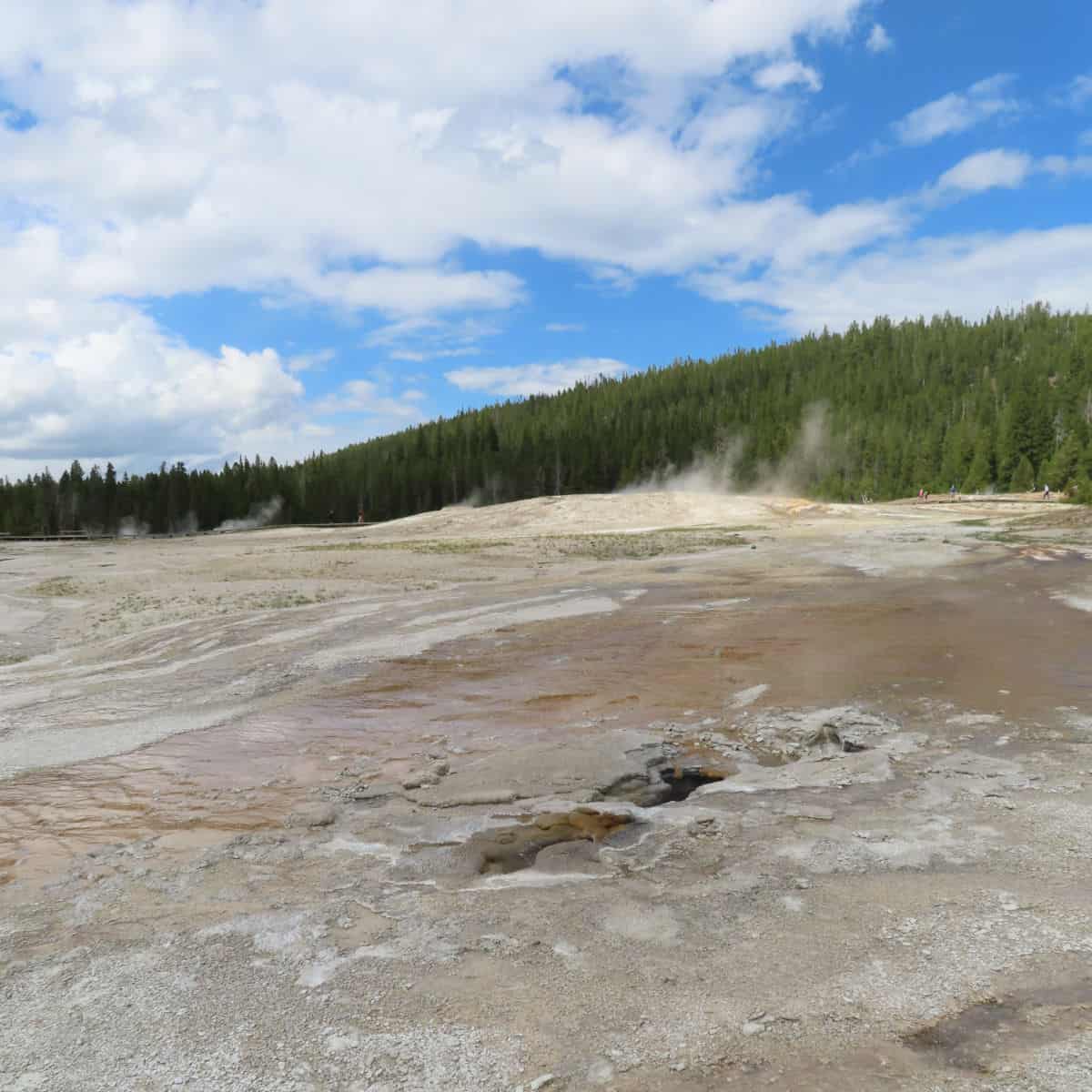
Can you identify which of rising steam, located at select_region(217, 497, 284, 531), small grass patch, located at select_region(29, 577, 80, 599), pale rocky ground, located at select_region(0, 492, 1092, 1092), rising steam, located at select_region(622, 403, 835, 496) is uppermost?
rising steam, located at select_region(622, 403, 835, 496)

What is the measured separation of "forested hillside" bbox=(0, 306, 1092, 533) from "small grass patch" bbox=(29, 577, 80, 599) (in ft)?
265

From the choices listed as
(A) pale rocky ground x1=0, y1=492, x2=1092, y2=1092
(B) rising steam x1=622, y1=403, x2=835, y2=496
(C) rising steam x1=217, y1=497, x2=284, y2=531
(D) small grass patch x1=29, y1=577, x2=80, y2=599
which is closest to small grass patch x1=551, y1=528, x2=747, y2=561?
(D) small grass patch x1=29, y1=577, x2=80, y2=599

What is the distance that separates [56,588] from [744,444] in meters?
105

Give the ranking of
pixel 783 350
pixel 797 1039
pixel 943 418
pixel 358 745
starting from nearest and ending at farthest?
pixel 797 1039 < pixel 358 745 < pixel 943 418 < pixel 783 350

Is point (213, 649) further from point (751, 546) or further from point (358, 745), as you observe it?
point (751, 546)

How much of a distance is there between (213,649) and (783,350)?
156797 millimetres

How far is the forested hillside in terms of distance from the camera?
9794 cm

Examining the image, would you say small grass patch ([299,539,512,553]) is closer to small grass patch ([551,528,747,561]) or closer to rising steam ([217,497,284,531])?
small grass patch ([551,528,747,561])

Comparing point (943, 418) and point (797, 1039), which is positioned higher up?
point (943, 418)

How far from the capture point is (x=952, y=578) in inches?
897

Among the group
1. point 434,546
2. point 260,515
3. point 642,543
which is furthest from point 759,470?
point 434,546

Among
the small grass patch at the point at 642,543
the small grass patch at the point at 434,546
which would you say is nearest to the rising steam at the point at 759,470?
the small grass patch at the point at 642,543

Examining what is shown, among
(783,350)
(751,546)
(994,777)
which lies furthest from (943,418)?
(994,777)

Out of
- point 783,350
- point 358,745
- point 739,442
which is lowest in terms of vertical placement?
point 358,745
